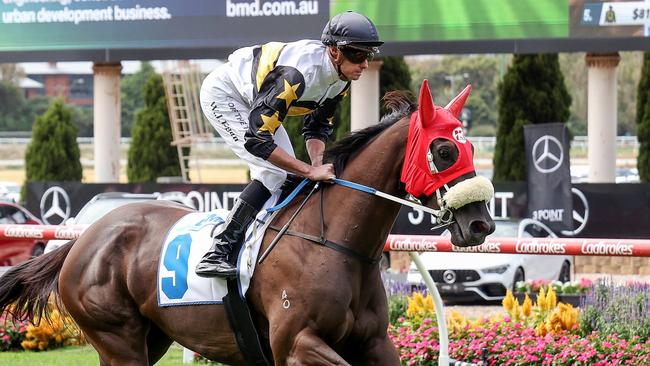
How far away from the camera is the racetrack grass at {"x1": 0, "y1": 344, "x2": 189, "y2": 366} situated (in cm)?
836

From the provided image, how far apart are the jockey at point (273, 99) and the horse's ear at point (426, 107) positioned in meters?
0.43

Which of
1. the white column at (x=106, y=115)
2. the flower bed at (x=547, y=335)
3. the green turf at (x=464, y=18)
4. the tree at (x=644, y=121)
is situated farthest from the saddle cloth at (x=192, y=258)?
the tree at (x=644, y=121)

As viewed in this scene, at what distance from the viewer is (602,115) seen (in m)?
17.6

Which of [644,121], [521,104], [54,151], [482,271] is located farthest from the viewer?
[54,151]

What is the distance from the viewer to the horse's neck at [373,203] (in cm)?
509

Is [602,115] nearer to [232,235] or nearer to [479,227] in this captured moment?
[232,235]

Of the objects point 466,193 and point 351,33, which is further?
point 351,33

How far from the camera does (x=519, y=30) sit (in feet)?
53.1

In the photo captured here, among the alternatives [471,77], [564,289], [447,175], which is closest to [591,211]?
[564,289]

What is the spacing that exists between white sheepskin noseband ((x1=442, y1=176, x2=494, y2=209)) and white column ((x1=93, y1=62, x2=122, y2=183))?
49.2ft

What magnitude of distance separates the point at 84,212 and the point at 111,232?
8061mm

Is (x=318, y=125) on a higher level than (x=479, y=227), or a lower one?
higher

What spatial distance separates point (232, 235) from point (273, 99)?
675mm

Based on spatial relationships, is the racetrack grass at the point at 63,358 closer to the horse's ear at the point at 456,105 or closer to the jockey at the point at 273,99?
the jockey at the point at 273,99
